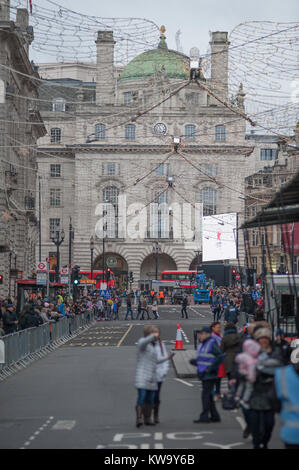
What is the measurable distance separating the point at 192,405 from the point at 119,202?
8779cm

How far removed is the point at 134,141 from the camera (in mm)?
106375

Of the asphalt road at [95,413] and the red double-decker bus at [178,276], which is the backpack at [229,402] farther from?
the red double-decker bus at [178,276]

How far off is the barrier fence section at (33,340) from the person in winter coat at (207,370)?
9.14 meters

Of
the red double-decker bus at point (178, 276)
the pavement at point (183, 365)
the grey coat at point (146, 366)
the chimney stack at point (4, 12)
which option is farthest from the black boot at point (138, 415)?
the red double-decker bus at point (178, 276)

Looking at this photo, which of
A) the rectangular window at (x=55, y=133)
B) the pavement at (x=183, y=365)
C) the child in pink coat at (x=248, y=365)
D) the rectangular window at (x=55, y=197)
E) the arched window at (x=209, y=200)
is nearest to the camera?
the child in pink coat at (x=248, y=365)

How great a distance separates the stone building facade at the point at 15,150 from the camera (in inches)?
1761

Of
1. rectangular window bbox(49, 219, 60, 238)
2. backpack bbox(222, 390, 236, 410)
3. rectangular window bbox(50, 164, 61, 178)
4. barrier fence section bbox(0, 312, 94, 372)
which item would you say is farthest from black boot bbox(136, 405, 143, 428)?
rectangular window bbox(50, 164, 61, 178)

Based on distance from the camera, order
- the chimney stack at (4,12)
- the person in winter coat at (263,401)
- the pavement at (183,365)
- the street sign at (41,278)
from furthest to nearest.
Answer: the chimney stack at (4,12)
the street sign at (41,278)
the pavement at (183,365)
the person in winter coat at (263,401)

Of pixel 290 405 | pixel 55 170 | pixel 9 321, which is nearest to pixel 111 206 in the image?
pixel 55 170

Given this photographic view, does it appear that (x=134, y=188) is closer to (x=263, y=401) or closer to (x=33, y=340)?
(x=33, y=340)

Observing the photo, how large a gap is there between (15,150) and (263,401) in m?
42.4

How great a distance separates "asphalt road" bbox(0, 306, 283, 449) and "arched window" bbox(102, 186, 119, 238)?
7741 cm

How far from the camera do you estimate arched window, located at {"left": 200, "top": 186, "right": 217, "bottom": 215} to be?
105 m
